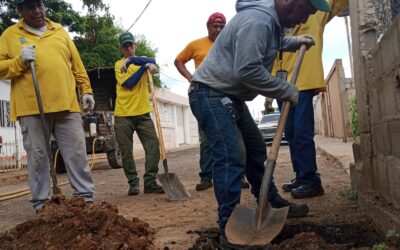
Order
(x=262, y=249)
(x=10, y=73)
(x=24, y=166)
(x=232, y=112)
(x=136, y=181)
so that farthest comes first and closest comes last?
(x=24, y=166), (x=136, y=181), (x=10, y=73), (x=232, y=112), (x=262, y=249)

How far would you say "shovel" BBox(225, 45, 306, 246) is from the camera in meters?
2.74

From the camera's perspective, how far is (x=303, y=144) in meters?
4.22

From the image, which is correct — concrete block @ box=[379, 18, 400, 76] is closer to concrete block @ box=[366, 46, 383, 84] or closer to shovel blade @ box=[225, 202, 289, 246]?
concrete block @ box=[366, 46, 383, 84]

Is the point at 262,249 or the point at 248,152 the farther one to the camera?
the point at 248,152

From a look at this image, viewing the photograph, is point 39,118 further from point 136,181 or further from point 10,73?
point 136,181

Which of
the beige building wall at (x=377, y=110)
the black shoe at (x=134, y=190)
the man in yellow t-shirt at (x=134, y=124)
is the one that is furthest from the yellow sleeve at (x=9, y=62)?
the beige building wall at (x=377, y=110)

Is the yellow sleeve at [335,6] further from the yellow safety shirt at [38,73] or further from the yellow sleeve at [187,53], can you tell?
the yellow safety shirt at [38,73]

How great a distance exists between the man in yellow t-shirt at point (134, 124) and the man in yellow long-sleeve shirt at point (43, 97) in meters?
1.36

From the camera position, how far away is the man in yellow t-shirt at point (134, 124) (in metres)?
5.50

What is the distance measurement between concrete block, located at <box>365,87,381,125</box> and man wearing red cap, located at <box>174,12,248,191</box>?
2.12m

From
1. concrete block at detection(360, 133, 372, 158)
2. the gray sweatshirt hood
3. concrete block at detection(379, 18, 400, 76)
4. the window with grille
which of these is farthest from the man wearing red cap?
the window with grille

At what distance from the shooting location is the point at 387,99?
3000 mm

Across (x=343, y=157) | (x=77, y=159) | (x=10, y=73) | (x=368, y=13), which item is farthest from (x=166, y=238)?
(x=343, y=157)

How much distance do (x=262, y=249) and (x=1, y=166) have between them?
10596 mm
